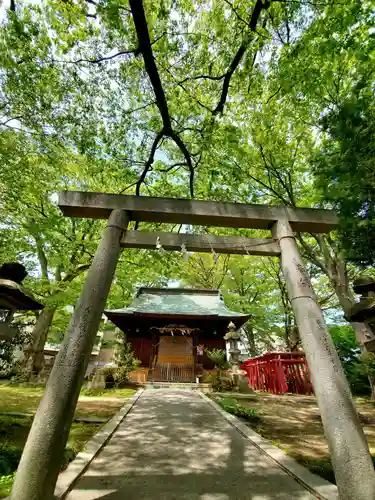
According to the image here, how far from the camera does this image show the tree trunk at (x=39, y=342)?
1292 centimetres

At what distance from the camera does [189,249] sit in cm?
389

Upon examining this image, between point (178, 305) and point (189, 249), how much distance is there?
42.9ft

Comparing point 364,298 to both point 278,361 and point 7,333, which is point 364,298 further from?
point 278,361

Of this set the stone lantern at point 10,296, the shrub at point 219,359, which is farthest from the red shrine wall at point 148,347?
the stone lantern at point 10,296

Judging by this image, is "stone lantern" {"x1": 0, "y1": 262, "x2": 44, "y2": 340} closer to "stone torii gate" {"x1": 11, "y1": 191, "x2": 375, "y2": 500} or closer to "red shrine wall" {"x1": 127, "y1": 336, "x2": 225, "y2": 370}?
"stone torii gate" {"x1": 11, "y1": 191, "x2": 375, "y2": 500}

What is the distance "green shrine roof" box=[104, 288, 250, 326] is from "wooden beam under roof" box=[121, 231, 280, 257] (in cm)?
1088

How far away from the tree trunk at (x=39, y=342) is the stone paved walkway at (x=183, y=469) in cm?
1030

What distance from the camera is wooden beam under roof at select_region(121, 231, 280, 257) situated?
3.65 meters

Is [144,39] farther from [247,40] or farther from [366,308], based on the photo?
[366,308]

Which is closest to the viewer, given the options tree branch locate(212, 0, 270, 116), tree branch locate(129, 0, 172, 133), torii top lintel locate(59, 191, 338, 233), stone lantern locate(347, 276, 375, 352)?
torii top lintel locate(59, 191, 338, 233)

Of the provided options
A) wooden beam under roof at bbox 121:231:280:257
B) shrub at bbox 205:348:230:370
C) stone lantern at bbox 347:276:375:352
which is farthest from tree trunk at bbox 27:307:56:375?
stone lantern at bbox 347:276:375:352

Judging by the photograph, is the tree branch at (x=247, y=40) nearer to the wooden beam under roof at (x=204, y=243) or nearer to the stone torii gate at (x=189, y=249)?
the stone torii gate at (x=189, y=249)

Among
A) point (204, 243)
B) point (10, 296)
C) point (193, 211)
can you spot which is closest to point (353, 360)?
point (204, 243)

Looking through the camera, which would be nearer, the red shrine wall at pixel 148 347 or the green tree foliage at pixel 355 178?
the green tree foliage at pixel 355 178
